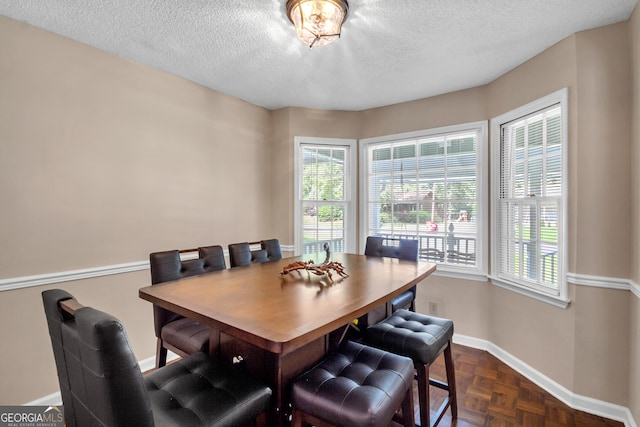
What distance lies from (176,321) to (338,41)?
7.47 ft

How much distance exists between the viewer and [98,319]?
2.74 ft

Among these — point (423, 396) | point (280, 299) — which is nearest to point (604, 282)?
point (423, 396)

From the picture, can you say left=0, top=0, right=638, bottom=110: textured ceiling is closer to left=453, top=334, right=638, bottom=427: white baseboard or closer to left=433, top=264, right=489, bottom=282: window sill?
left=433, top=264, right=489, bottom=282: window sill

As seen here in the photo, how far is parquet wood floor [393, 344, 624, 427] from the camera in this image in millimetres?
1944

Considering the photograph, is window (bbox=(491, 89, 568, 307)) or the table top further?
window (bbox=(491, 89, 568, 307))

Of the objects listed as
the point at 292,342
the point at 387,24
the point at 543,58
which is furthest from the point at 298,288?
the point at 543,58

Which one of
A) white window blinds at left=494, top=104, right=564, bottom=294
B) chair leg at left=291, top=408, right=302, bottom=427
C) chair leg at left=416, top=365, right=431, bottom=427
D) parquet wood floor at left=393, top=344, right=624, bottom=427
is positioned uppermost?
white window blinds at left=494, top=104, right=564, bottom=294

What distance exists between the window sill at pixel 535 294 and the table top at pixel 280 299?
40.3 inches

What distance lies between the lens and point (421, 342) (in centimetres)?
161

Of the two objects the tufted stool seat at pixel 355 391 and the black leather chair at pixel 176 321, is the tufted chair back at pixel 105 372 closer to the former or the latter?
the tufted stool seat at pixel 355 391

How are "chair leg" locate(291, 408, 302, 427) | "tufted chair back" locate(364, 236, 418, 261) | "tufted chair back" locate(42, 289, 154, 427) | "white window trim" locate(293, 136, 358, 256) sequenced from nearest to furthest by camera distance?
"tufted chair back" locate(42, 289, 154, 427)
"chair leg" locate(291, 408, 302, 427)
"tufted chair back" locate(364, 236, 418, 261)
"white window trim" locate(293, 136, 358, 256)

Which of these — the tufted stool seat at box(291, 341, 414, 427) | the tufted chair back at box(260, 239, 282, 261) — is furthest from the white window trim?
the tufted stool seat at box(291, 341, 414, 427)

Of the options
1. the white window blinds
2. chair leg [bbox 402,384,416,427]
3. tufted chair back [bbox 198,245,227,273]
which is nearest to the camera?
chair leg [bbox 402,384,416,427]

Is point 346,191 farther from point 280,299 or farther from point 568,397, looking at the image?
point 568,397
